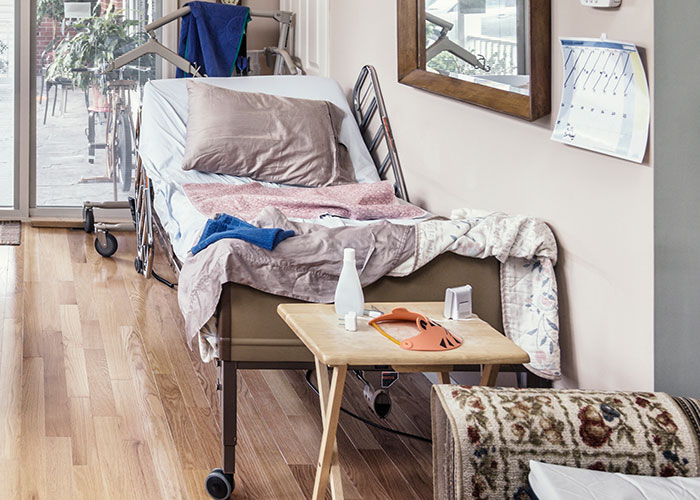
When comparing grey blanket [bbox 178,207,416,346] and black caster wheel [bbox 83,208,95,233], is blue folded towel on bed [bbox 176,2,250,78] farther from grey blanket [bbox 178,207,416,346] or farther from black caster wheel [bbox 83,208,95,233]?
grey blanket [bbox 178,207,416,346]

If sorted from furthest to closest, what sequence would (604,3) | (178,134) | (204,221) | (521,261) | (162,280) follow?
(162,280) < (178,134) < (204,221) < (521,261) < (604,3)

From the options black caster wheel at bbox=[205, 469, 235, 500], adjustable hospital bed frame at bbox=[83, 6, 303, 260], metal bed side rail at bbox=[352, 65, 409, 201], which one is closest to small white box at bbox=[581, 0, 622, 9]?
black caster wheel at bbox=[205, 469, 235, 500]

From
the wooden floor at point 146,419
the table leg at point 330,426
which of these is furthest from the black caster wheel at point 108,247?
the table leg at point 330,426

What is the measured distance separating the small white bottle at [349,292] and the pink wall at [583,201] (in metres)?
0.56

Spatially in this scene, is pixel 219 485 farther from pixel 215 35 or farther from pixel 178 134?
pixel 215 35

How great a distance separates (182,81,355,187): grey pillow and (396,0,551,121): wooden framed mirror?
23.3 inches

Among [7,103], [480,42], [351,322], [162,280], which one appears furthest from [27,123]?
[351,322]

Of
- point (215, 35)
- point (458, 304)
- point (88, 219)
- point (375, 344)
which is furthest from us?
point (88, 219)

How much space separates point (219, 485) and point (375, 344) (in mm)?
588

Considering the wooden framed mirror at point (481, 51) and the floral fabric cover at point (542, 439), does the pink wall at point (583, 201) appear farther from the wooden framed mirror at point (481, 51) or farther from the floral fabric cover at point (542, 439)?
the floral fabric cover at point (542, 439)

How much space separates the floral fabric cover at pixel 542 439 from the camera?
1352mm

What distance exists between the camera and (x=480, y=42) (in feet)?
8.38

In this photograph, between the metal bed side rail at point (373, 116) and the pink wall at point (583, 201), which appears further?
the metal bed side rail at point (373, 116)

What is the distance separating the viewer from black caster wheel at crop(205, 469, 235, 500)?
6.61 feet
